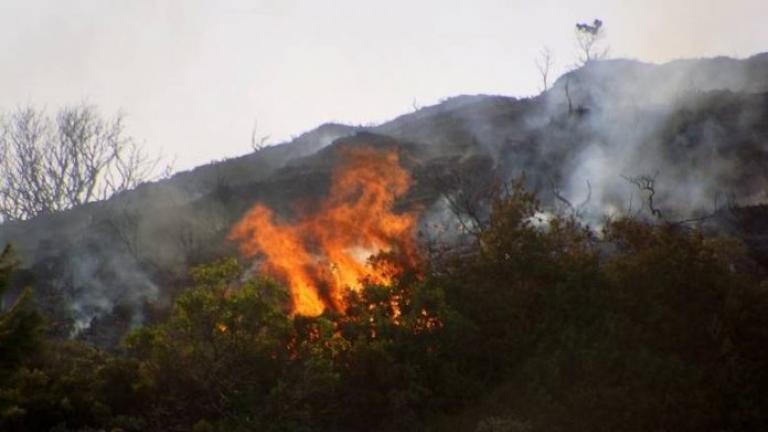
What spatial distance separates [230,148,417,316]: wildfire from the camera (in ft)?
76.8

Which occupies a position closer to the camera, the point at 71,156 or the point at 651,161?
the point at 651,161

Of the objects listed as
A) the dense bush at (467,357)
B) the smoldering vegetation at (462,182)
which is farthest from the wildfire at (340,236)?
the dense bush at (467,357)

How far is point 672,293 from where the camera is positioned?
17.9m

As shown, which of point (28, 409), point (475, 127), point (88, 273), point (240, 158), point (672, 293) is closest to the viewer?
point (28, 409)

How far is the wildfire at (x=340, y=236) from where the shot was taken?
23406 mm

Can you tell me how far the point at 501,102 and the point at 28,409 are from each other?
42.3 meters

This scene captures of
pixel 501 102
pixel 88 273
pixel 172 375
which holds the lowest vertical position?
pixel 172 375

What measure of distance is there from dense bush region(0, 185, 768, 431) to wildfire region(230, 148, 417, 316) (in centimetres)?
249

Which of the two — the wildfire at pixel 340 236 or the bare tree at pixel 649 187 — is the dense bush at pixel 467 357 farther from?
the bare tree at pixel 649 187

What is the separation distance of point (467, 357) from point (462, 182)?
1719 centimetres

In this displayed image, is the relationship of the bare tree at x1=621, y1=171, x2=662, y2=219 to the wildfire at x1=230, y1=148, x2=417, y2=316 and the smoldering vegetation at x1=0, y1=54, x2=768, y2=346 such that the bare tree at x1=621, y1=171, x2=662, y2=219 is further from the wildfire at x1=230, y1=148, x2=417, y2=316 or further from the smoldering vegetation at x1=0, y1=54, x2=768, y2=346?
the wildfire at x1=230, y1=148, x2=417, y2=316

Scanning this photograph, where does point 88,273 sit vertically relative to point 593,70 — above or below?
below

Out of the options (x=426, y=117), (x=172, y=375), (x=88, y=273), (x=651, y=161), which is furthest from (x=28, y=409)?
(x=426, y=117)

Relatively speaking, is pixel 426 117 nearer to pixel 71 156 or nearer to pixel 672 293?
pixel 71 156
